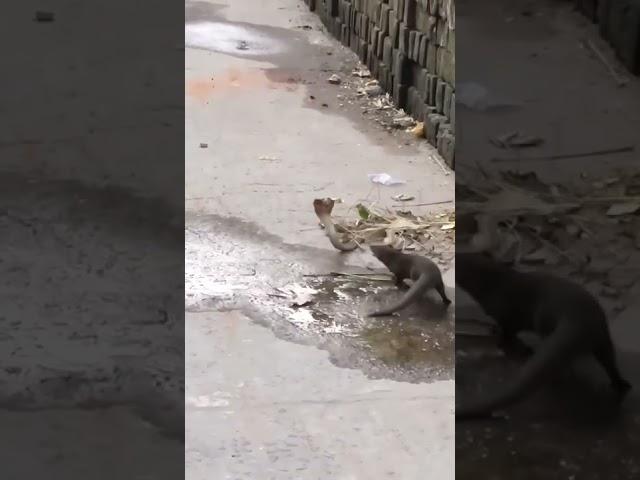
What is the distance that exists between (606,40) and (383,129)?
4.55 metres

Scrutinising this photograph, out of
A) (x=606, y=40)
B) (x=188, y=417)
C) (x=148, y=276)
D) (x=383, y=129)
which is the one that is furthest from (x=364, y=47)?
(x=606, y=40)

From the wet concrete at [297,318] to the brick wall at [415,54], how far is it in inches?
9.0

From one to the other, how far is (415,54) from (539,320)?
4738mm

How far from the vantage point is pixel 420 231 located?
3721 millimetres

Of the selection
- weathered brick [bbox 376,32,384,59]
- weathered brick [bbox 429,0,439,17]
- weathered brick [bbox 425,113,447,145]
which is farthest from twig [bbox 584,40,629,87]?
weathered brick [bbox 376,32,384,59]

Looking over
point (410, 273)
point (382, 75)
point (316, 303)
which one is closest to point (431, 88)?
point (382, 75)

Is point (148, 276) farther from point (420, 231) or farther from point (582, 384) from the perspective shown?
point (582, 384)

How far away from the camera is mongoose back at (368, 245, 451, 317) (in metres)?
3.10

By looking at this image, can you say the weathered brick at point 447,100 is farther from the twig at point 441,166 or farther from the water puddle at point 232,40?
the water puddle at point 232,40

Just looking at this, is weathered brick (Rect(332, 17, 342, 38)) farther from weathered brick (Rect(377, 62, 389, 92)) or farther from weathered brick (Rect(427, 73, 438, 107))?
weathered brick (Rect(427, 73, 438, 107))

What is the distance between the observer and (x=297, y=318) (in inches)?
119

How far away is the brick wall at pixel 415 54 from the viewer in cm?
474

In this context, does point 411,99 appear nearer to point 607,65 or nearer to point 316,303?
point 316,303

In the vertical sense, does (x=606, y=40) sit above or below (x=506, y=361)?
above
